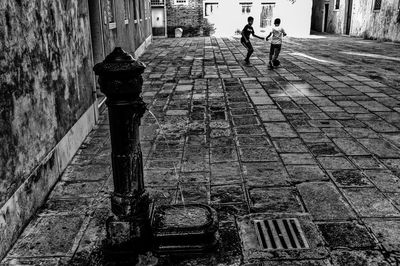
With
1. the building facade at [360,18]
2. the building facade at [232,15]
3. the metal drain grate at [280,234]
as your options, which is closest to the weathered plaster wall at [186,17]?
the building facade at [232,15]

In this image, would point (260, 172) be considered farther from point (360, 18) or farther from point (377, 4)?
point (360, 18)

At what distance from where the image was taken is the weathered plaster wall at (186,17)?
26656 mm

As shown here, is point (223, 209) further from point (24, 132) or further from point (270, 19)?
point (270, 19)

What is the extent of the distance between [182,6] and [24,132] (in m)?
24.8

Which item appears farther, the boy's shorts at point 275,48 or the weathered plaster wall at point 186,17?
the weathered plaster wall at point 186,17

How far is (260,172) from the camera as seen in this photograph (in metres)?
4.40

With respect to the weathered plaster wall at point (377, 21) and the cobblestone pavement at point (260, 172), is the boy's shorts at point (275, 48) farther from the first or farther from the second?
the weathered plaster wall at point (377, 21)

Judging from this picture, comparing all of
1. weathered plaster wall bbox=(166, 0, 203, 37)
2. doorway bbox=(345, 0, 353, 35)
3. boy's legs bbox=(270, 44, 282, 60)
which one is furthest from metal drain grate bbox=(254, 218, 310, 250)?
doorway bbox=(345, 0, 353, 35)

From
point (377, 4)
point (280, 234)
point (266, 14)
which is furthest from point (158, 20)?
point (280, 234)

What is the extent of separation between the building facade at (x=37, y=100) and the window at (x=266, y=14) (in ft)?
73.8

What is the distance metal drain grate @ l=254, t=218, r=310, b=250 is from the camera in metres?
3.03

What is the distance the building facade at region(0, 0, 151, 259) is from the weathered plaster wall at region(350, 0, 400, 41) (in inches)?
742

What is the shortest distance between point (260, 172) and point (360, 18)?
77.7 ft

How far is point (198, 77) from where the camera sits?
10633 mm
